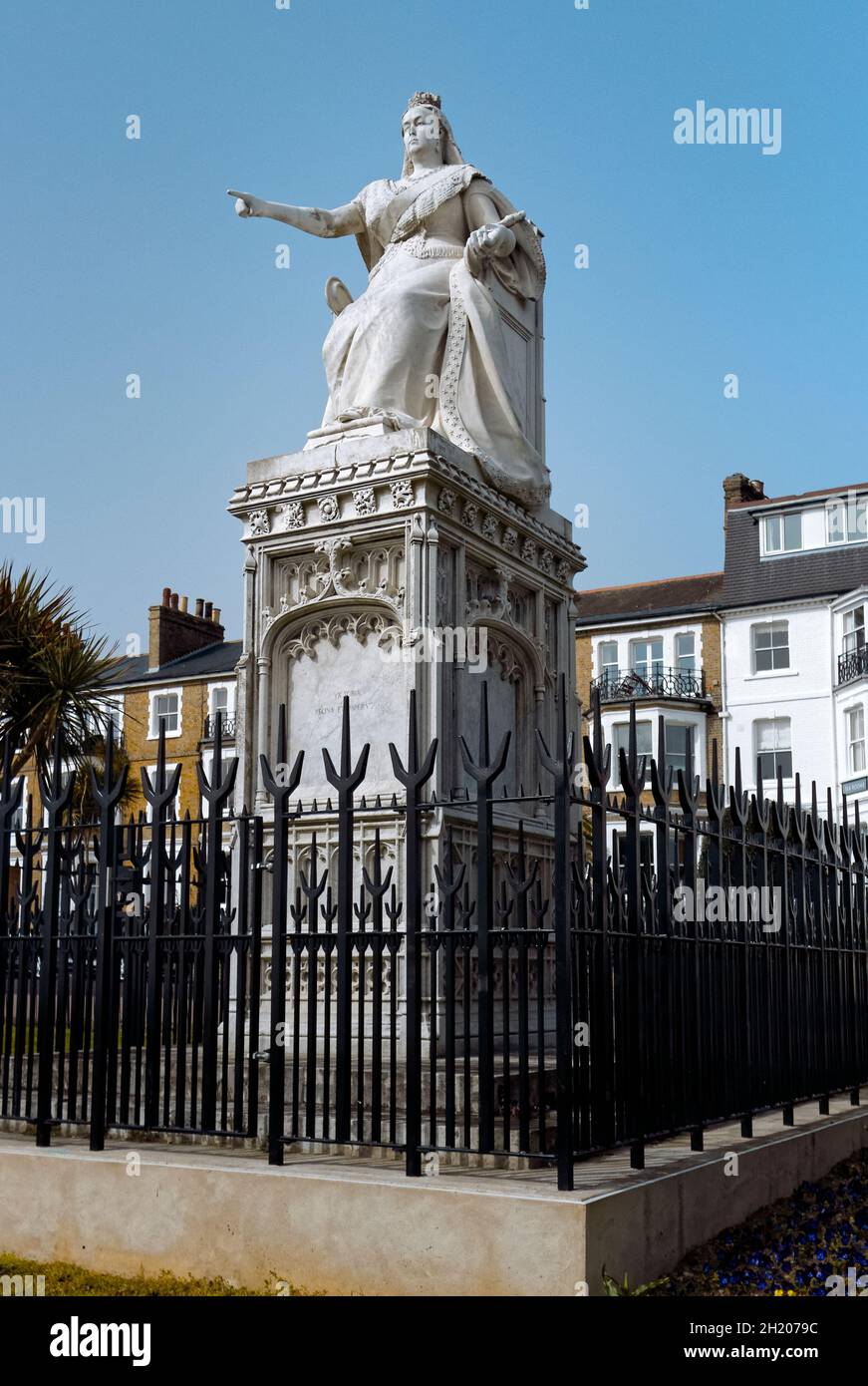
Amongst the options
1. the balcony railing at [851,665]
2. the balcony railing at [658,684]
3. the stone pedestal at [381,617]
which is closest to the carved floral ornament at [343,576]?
the stone pedestal at [381,617]

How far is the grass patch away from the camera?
224 inches

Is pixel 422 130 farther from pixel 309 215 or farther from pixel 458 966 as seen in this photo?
pixel 458 966

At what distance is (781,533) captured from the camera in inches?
1618

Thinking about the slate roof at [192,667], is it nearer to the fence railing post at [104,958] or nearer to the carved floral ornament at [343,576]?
the carved floral ornament at [343,576]

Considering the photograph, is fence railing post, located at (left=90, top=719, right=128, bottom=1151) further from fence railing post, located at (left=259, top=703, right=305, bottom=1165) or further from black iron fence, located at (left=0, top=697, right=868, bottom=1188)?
fence railing post, located at (left=259, top=703, right=305, bottom=1165)

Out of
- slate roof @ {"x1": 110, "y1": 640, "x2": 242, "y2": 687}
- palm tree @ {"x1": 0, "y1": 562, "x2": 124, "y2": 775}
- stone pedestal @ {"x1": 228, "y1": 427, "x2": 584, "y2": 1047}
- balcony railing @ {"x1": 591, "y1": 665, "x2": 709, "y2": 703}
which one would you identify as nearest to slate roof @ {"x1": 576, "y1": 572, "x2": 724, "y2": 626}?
balcony railing @ {"x1": 591, "y1": 665, "x2": 709, "y2": 703}

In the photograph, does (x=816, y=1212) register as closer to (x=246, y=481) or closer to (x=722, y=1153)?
(x=722, y=1153)

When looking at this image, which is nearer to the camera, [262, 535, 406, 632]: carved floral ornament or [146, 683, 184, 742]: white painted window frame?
[262, 535, 406, 632]: carved floral ornament

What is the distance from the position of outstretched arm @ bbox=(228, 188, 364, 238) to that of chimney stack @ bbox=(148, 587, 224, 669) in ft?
117

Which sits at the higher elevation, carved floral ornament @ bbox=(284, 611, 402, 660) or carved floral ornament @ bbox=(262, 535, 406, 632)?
carved floral ornament @ bbox=(262, 535, 406, 632)

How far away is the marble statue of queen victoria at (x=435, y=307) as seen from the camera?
34.2ft

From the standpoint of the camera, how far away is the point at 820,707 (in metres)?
39.3

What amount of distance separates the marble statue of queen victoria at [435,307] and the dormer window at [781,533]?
30971 mm

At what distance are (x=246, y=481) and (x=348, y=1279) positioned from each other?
20.1 ft
